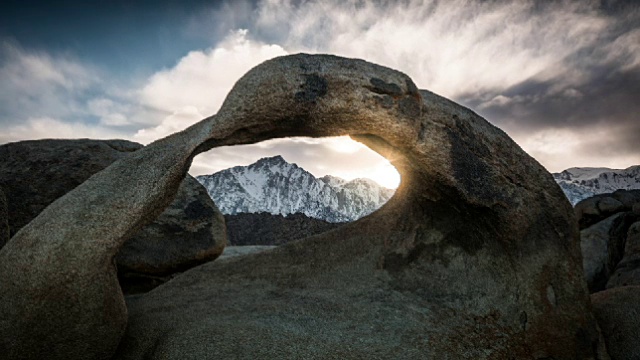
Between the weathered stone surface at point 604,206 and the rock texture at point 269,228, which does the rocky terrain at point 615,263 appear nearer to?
the weathered stone surface at point 604,206

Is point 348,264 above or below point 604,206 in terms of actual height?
below

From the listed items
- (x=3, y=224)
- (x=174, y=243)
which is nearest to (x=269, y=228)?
(x=174, y=243)

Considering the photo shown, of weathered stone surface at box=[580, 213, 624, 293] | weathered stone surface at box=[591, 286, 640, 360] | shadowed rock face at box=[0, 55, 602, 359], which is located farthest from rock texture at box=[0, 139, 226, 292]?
weathered stone surface at box=[580, 213, 624, 293]

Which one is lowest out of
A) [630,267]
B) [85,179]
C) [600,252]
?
[630,267]

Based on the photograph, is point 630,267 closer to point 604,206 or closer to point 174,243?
point 604,206

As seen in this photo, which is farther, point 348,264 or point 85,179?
point 85,179

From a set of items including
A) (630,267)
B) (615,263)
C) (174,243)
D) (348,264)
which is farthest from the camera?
(615,263)

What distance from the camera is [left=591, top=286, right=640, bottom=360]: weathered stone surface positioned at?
6.40 metres

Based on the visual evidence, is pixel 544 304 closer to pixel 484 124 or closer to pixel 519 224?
pixel 519 224

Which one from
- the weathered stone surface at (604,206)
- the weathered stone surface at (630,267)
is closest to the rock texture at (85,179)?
the weathered stone surface at (630,267)

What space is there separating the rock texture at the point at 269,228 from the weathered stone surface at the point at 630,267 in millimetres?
42077

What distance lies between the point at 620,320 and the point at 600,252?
8464 mm

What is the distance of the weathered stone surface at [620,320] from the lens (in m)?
6.40

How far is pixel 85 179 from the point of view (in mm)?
8062
